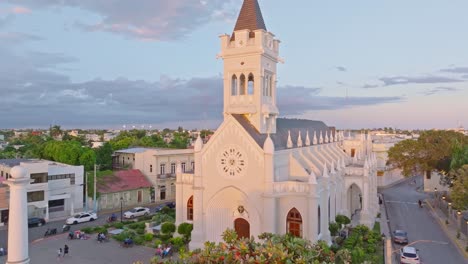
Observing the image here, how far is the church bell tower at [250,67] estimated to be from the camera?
2795cm

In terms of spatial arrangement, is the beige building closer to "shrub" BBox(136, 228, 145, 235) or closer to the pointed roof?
"shrub" BBox(136, 228, 145, 235)

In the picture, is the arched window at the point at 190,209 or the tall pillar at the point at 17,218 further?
the arched window at the point at 190,209

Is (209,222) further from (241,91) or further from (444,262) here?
(444,262)

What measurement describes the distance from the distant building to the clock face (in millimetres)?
22206

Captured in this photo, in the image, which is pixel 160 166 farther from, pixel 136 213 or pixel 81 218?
pixel 81 218

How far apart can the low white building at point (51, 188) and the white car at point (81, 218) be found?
3467mm

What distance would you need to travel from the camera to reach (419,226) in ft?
122

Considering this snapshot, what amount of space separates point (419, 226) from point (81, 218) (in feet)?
116

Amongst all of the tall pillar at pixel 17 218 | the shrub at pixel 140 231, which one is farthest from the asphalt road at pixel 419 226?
the shrub at pixel 140 231

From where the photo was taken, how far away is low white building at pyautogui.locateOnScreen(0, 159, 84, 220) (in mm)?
38906

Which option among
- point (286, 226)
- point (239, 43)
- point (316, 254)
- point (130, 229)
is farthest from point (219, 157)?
point (316, 254)

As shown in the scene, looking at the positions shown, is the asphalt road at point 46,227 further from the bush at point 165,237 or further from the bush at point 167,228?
the bush at point 167,228

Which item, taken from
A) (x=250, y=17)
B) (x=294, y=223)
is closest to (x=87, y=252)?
(x=294, y=223)

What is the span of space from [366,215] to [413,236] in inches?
172
